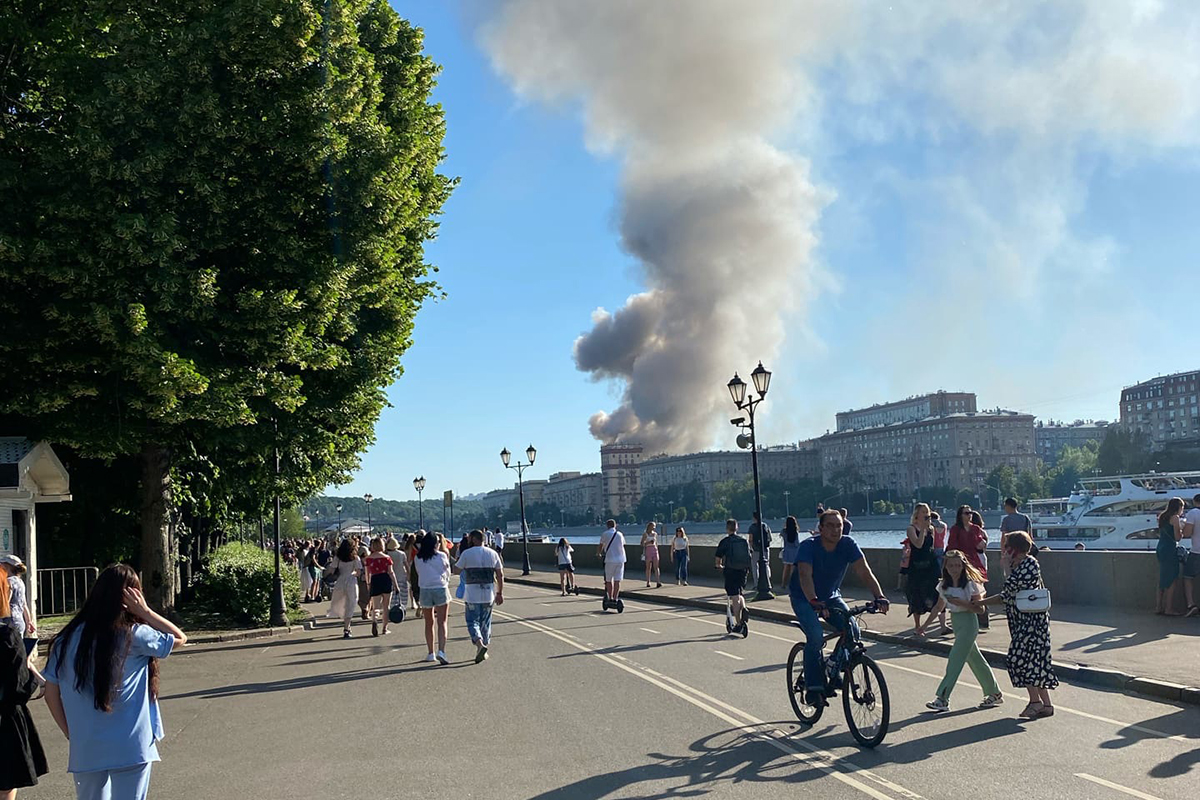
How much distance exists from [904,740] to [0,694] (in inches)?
255

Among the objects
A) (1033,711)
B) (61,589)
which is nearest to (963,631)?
(1033,711)

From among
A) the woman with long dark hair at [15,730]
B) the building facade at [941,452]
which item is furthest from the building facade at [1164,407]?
the woman with long dark hair at [15,730]

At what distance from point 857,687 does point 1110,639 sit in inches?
284

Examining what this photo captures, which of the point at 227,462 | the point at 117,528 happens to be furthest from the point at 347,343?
the point at 117,528

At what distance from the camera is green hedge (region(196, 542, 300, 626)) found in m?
21.3

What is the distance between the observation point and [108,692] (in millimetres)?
4898

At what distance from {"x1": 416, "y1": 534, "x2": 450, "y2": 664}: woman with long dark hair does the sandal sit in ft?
26.2

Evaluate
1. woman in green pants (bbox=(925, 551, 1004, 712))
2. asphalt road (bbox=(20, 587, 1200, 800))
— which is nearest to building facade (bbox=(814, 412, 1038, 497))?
asphalt road (bbox=(20, 587, 1200, 800))

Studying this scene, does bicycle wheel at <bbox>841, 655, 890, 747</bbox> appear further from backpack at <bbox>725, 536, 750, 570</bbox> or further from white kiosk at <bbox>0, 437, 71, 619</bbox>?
white kiosk at <bbox>0, 437, 71, 619</bbox>

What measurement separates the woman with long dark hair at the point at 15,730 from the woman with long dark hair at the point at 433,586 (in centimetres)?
832

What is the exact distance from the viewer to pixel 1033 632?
9359mm

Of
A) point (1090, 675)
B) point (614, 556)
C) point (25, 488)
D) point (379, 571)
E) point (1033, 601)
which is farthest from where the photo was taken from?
point (614, 556)

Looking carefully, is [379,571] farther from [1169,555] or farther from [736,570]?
[1169,555]

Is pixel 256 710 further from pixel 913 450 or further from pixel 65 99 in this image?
pixel 913 450
